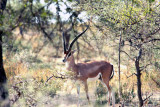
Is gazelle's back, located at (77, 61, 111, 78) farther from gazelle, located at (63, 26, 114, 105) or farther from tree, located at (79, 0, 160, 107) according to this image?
tree, located at (79, 0, 160, 107)

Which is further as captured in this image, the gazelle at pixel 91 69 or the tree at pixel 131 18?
the gazelle at pixel 91 69

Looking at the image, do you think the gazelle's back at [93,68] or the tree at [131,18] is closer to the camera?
the tree at [131,18]

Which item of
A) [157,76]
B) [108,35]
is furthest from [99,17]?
[157,76]

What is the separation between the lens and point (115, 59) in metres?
7.33

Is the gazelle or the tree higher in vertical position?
the tree

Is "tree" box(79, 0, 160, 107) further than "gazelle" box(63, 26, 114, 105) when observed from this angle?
No

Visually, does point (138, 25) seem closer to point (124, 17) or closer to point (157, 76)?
point (124, 17)

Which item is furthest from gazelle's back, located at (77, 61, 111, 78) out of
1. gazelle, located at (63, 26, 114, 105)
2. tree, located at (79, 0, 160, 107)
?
tree, located at (79, 0, 160, 107)

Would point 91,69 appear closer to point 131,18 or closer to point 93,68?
point 93,68

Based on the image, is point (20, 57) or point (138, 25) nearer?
point (138, 25)

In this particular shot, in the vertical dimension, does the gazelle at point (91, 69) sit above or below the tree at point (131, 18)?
below

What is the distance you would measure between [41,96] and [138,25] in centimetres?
250

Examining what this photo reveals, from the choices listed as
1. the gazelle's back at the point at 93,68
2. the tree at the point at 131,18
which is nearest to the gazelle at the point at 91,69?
the gazelle's back at the point at 93,68

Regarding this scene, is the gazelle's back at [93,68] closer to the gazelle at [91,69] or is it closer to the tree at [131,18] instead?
the gazelle at [91,69]
